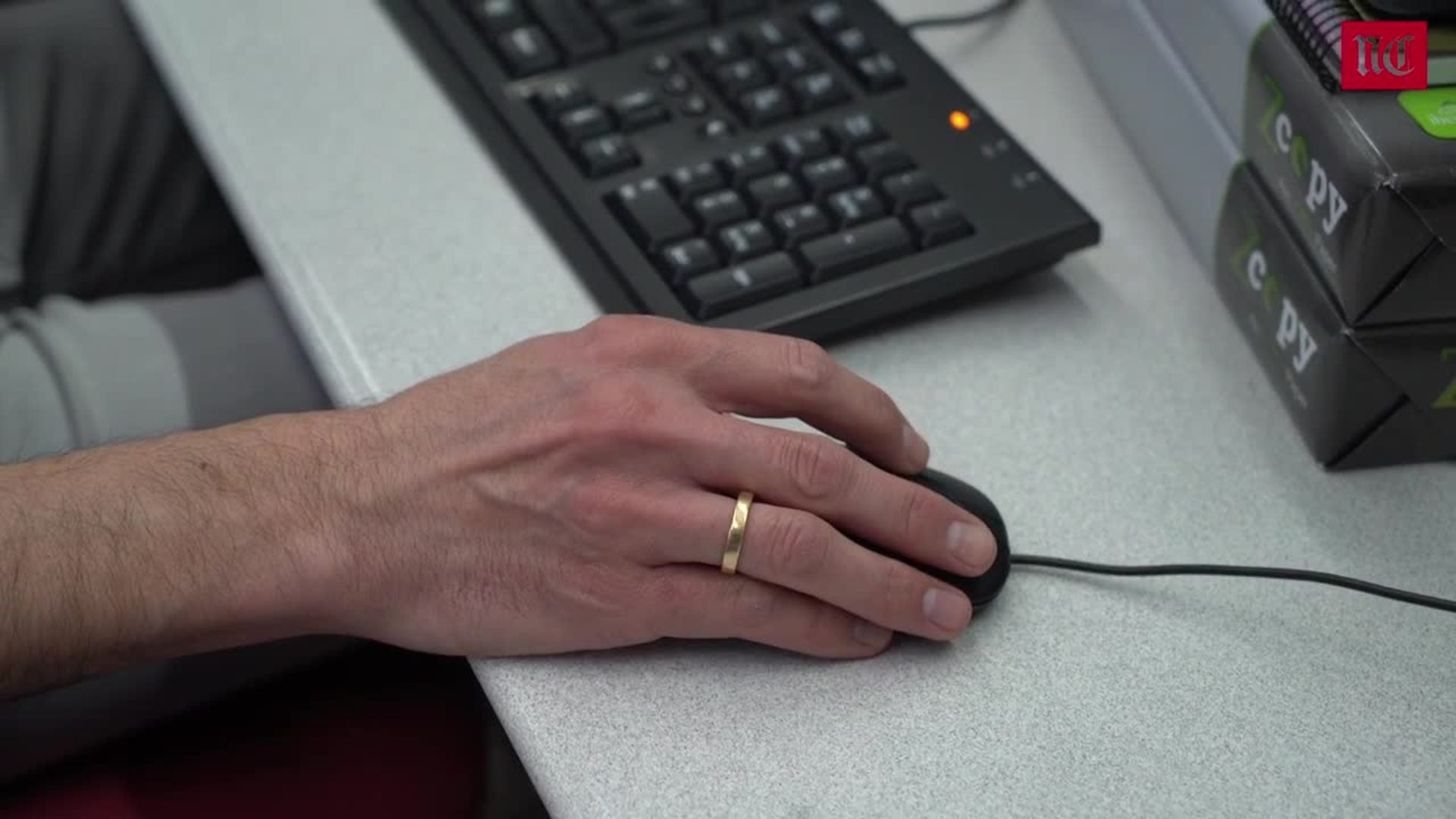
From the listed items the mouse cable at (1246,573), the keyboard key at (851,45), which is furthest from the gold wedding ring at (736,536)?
the keyboard key at (851,45)

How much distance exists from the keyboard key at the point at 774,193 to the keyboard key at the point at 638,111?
3.0 inches

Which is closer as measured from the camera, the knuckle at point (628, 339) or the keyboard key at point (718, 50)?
the knuckle at point (628, 339)

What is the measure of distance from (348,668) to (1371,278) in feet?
1.72

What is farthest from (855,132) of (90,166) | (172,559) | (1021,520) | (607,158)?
(90,166)

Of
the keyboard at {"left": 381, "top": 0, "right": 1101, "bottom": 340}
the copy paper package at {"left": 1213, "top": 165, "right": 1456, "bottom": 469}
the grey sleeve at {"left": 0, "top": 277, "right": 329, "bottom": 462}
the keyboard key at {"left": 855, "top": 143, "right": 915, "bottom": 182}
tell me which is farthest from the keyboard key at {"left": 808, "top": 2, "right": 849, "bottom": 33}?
the grey sleeve at {"left": 0, "top": 277, "right": 329, "bottom": 462}

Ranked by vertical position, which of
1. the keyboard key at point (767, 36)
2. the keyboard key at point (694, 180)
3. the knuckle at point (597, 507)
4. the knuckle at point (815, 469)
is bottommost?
the knuckle at point (597, 507)

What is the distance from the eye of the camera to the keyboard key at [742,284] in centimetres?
65

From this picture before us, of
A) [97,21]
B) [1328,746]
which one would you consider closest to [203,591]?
[1328,746]

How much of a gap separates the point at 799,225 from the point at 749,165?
0.16 ft

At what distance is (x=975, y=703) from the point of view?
535mm

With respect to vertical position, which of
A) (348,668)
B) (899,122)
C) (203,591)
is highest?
(899,122)

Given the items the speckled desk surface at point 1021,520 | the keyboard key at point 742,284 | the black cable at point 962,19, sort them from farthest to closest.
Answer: the black cable at point 962,19
the keyboard key at point 742,284
the speckled desk surface at point 1021,520

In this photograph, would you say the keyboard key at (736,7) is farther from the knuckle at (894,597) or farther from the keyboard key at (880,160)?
the knuckle at (894,597)

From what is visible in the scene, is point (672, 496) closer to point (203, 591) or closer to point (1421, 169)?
point (203, 591)
